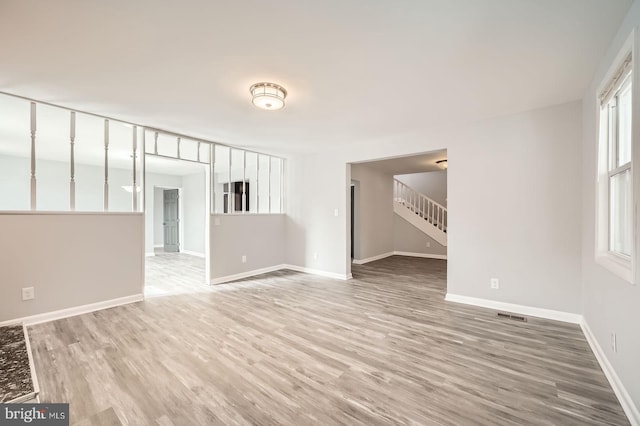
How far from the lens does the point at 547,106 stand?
304cm

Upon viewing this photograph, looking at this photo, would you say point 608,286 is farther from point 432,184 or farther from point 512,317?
point 432,184

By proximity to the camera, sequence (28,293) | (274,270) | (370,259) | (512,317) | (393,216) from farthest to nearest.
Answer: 1. (393,216)
2. (370,259)
3. (274,270)
4. (512,317)
5. (28,293)

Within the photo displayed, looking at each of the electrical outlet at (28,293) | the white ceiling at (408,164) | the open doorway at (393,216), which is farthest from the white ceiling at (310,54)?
the open doorway at (393,216)

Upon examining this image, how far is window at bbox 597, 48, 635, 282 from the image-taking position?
6.01 feet

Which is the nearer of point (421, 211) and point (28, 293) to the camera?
point (28, 293)

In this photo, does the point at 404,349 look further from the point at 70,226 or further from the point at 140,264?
the point at 70,226

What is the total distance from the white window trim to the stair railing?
5293 millimetres

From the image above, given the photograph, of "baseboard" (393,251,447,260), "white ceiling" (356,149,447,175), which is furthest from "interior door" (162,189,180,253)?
"baseboard" (393,251,447,260)

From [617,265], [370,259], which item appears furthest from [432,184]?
[617,265]

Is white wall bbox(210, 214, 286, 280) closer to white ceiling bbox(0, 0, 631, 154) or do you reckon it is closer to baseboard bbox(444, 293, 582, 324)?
white ceiling bbox(0, 0, 631, 154)

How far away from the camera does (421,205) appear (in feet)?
26.9

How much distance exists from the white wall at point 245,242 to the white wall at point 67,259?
1205 millimetres

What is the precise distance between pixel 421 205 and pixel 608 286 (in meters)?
6.31

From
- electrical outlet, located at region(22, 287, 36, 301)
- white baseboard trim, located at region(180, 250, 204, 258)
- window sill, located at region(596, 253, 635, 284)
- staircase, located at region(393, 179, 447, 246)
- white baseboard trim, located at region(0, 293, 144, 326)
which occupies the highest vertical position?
staircase, located at region(393, 179, 447, 246)
